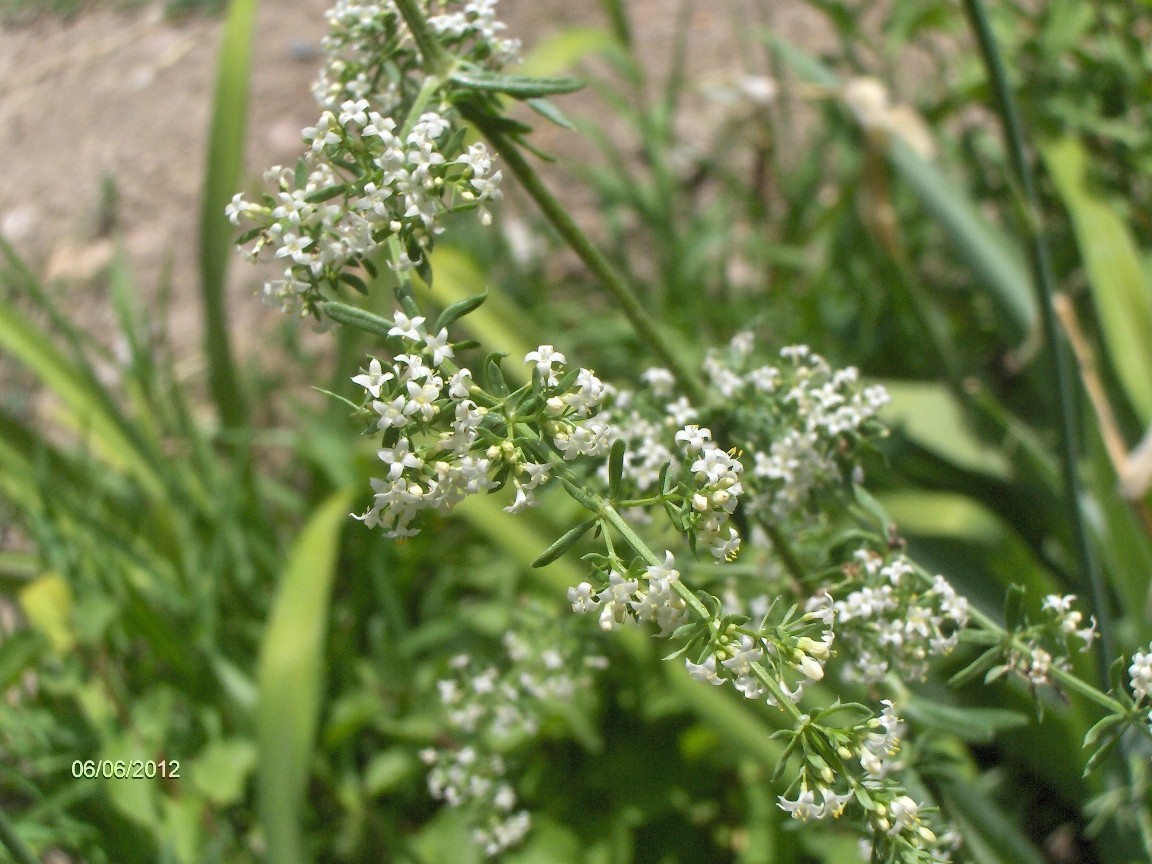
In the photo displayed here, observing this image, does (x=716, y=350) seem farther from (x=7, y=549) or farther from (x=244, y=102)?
(x=7, y=549)

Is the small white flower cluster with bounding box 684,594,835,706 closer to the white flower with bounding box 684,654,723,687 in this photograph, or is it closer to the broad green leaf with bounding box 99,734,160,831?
the white flower with bounding box 684,654,723,687

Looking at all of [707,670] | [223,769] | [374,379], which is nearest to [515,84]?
[374,379]

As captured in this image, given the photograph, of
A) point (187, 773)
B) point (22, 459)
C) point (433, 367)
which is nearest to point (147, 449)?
point (22, 459)

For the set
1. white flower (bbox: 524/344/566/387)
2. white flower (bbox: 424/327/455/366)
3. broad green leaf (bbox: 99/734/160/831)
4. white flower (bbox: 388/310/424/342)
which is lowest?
broad green leaf (bbox: 99/734/160/831)

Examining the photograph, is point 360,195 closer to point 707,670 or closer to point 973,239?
point 707,670

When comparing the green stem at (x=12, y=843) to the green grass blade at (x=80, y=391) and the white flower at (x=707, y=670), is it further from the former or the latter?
the green grass blade at (x=80, y=391)

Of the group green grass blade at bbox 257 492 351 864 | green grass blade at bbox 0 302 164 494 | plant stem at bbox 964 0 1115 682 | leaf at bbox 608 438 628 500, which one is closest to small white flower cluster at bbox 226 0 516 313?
leaf at bbox 608 438 628 500
